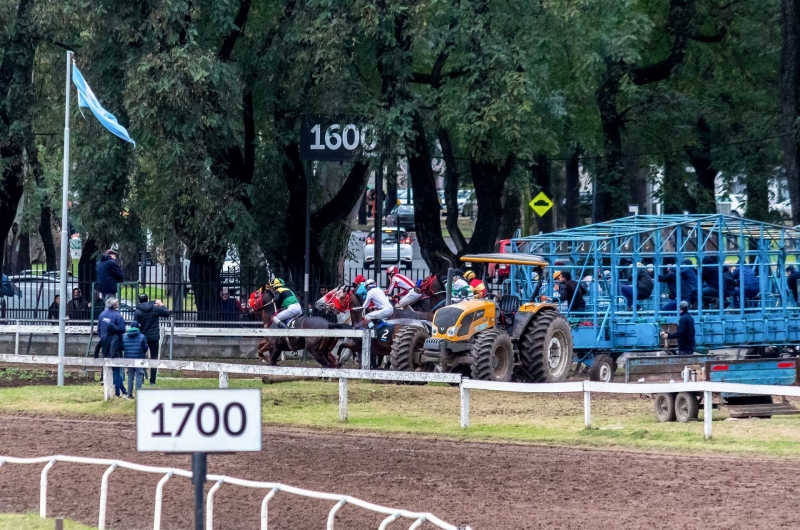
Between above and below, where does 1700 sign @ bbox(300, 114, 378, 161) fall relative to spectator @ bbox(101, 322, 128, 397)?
above

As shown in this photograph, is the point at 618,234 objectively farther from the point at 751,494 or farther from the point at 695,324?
the point at 751,494

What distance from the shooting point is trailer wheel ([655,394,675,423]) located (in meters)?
17.3

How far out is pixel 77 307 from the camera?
3112cm

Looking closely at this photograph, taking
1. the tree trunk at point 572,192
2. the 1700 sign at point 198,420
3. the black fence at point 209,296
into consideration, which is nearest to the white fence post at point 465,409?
the 1700 sign at point 198,420

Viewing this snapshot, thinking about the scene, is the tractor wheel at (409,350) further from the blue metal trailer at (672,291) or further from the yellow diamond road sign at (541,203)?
the yellow diamond road sign at (541,203)

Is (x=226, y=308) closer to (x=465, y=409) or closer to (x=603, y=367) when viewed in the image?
(x=603, y=367)

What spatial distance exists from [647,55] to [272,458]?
81.4 feet

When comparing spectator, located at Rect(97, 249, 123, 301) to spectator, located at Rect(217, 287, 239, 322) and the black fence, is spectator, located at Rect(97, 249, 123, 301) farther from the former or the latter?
spectator, located at Rect(217, 287, 239, 322)

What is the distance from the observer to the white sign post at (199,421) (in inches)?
263

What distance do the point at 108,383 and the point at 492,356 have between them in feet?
20.8

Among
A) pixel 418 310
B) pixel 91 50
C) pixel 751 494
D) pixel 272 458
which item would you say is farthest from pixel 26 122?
pixel 751 494

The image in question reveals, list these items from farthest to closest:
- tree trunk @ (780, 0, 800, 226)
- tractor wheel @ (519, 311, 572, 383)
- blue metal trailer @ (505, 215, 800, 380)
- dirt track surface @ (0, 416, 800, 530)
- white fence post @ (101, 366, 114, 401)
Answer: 1. tree trunk @ (780, 0, 800, 226)
2. blue metal trailer @ (505, 215, 800, 380)
3. tractor wheel @ (519, 311, 572, 383)
4. white fence post @ (101, 366, 114, 401)
5. dirt track surface @ (0, 416, 800, 530)

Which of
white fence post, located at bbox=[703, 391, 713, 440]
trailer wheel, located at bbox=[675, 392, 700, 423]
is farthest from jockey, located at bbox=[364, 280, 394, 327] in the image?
white fence post, located at bbox=[703, 391, 713, 440]

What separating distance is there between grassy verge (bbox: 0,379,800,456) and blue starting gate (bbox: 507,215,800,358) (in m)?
2.17
